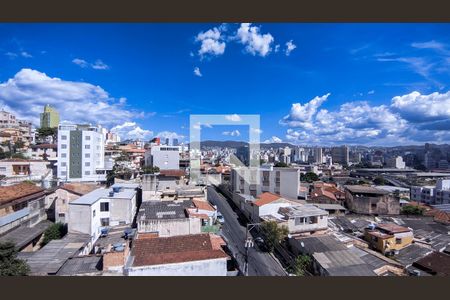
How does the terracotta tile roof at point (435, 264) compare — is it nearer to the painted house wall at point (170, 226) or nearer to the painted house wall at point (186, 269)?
the painted house wall at point (186, 269)

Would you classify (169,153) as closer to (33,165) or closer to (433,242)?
(33,165)

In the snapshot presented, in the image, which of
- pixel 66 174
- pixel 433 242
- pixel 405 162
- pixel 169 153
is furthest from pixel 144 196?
pixel 405 162

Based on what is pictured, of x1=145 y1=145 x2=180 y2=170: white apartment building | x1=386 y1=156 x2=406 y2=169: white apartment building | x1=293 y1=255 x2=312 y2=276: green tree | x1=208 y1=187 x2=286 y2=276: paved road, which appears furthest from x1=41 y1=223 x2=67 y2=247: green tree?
x1=386 y1=156 x2=406 y2=169: white apartment building

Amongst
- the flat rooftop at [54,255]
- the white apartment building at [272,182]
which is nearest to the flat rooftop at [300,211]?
the white apartment building at [272,182]

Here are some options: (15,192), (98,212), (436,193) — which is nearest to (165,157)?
(15,192)

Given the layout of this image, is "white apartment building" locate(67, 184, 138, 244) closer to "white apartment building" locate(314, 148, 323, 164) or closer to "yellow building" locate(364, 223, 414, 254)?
"yellow building" locate(364, 223, 414, 254)
